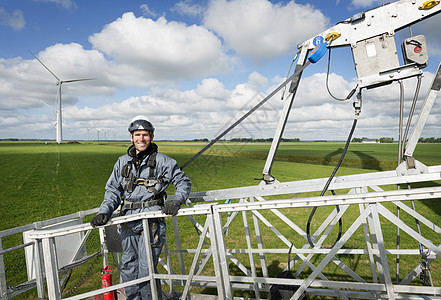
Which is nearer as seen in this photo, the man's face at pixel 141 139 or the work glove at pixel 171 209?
the work glove at pixel 171 209

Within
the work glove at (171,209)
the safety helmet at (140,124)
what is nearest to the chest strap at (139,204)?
the work glove at (171,209)

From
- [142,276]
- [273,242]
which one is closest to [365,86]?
[142,276]

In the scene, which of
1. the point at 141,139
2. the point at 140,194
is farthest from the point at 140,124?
the point at 140,194

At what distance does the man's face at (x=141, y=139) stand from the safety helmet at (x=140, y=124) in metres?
0.06

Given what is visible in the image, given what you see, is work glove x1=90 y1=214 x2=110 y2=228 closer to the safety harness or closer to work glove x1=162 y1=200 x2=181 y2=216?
the safety harness

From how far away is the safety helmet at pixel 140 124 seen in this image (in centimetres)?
396

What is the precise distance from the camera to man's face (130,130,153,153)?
396 centimetres

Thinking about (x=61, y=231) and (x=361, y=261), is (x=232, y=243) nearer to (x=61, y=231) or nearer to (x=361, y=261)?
(x=361, y=261)

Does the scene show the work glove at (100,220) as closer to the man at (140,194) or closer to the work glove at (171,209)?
the man at (140,194)

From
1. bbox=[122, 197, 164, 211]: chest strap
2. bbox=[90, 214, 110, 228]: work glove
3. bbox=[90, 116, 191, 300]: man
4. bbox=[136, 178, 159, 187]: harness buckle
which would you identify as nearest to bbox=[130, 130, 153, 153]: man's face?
bbox=[90, 116, 191, 300]: man

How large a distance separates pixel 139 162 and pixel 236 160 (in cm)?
4190

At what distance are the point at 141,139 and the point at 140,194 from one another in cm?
87

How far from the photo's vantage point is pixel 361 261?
6598 millimetres

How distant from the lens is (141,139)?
3.97 meters
